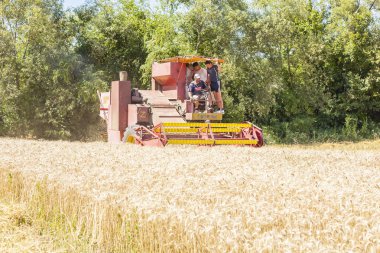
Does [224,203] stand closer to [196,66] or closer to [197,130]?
[197,130]

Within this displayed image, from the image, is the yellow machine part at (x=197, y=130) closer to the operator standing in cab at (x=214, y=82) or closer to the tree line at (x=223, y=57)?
the operator standing in cab at (x=214, y=82)

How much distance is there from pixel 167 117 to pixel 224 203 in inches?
387

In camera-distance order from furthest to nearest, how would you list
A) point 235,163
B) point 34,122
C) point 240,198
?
point 34,122, point 235,163, point 240,198

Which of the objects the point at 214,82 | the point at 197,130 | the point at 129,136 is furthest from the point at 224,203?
the point at 214,82

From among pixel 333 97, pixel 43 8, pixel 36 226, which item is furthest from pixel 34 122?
pixel 36 226

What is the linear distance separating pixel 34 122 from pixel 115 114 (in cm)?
1056

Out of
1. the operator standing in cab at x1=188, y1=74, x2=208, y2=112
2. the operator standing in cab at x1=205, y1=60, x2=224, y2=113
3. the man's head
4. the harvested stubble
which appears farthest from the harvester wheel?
the harvested stubble

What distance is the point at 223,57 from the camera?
2462 centimetres

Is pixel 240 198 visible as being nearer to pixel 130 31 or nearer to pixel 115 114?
pixel 115 114

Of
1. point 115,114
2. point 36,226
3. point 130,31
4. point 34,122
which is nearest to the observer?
point 36,226

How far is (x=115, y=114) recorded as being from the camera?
1447 cm

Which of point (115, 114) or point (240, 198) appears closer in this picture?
point (240, 198)

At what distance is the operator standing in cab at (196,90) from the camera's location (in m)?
13.8

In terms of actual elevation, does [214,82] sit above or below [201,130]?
above
